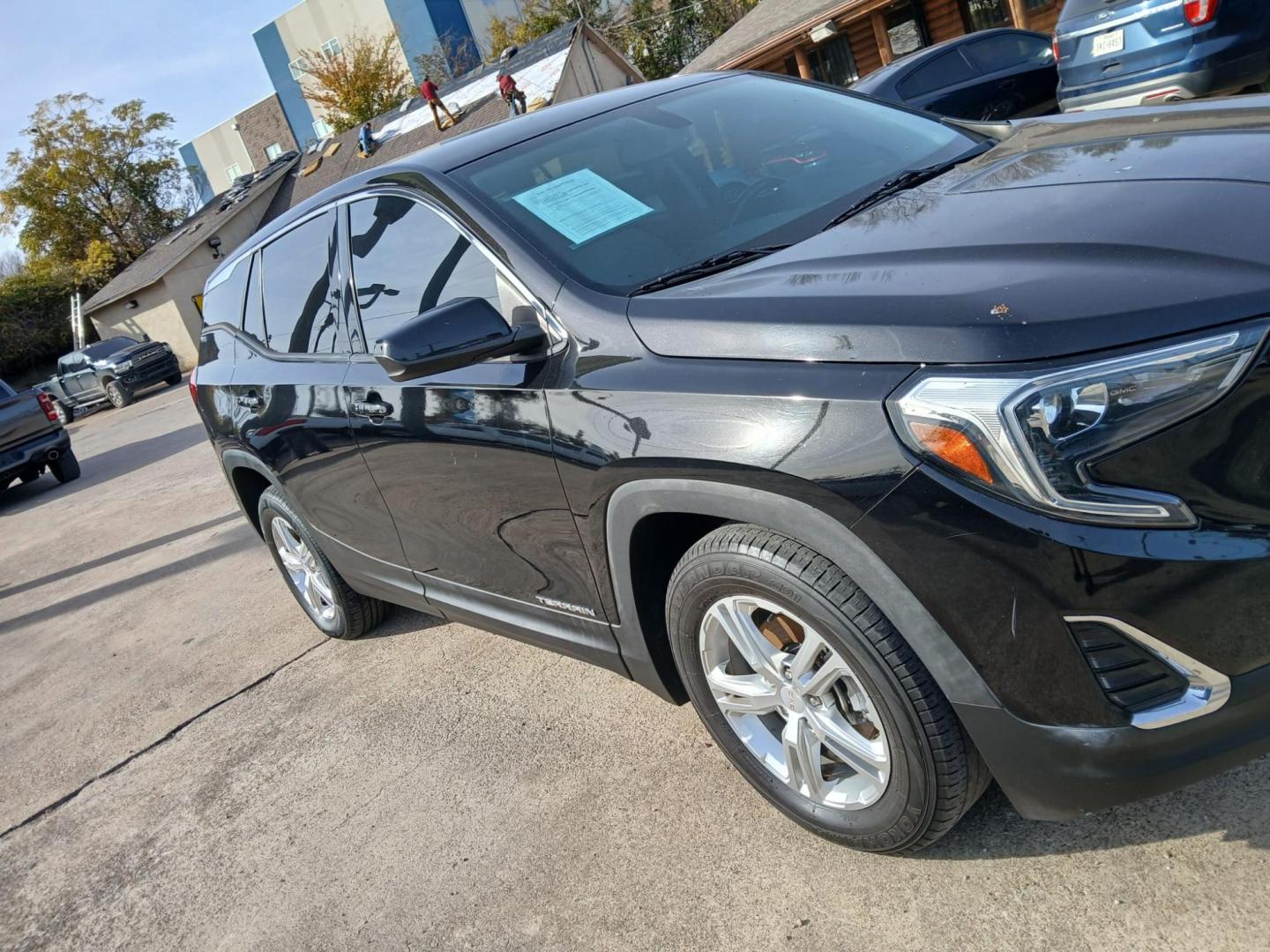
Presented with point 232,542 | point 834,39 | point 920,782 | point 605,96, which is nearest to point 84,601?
point 232,542

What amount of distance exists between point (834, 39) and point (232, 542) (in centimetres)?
2324

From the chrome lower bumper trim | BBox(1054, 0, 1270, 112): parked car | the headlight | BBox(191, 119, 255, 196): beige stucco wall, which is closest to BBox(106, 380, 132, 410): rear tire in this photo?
BBox(1054, 0, 1270, 112): parked car

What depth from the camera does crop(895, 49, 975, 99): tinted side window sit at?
30.8ft

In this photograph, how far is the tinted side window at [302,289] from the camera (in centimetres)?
366

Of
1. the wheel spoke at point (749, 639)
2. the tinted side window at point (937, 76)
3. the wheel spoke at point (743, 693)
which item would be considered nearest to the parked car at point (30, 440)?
the tinted side window at point (937, 76)

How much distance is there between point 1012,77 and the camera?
10.2 metres

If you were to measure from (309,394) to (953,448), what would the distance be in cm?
256

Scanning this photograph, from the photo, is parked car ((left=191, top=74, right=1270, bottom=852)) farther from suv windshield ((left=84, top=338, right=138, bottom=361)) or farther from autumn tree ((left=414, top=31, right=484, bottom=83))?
autumn tree ((left=414, top=31, right=484, bottom=83))

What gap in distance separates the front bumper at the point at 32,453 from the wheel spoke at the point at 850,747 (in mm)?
12991

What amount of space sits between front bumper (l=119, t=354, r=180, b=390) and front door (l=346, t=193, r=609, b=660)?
916 inches

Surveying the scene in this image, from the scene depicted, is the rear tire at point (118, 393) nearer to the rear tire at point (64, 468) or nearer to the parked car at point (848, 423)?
the rear tire at point (64, 468)

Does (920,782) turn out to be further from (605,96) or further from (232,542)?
(232,542)

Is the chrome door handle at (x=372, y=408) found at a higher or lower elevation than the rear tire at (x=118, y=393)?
higher

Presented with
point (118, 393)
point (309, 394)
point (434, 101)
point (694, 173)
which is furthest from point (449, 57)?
point (694, 173)
